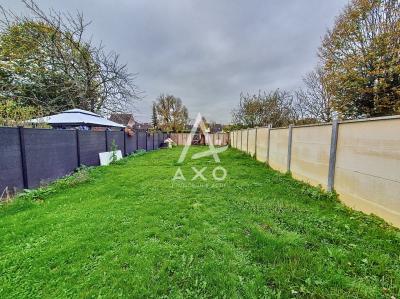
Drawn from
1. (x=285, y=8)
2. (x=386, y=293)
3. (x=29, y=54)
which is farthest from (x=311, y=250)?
(x=29, y=54)

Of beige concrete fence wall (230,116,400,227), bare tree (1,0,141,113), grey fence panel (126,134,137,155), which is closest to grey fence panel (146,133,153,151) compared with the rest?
grey fence panel (126,134,137,155)

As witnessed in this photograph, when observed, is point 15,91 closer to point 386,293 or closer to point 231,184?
point 231,184

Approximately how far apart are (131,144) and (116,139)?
7.82 feet

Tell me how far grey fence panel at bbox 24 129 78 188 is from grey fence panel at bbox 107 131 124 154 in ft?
8.66

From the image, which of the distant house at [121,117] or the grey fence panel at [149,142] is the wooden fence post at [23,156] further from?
the grey fence panel at [149,142]

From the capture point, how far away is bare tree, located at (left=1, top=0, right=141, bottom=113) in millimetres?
9906

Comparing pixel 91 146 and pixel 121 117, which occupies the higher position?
pixel 121 117

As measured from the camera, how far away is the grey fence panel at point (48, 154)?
4230mm

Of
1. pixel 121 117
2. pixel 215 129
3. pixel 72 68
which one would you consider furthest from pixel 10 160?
pixel 215 129

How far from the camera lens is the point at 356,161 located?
2.96 meters

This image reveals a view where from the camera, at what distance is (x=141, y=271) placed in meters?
1.71

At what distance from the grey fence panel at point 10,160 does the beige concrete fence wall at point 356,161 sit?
6.14m

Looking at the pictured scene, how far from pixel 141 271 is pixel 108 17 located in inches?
379

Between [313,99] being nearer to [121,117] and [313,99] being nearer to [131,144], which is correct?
[131,144]
